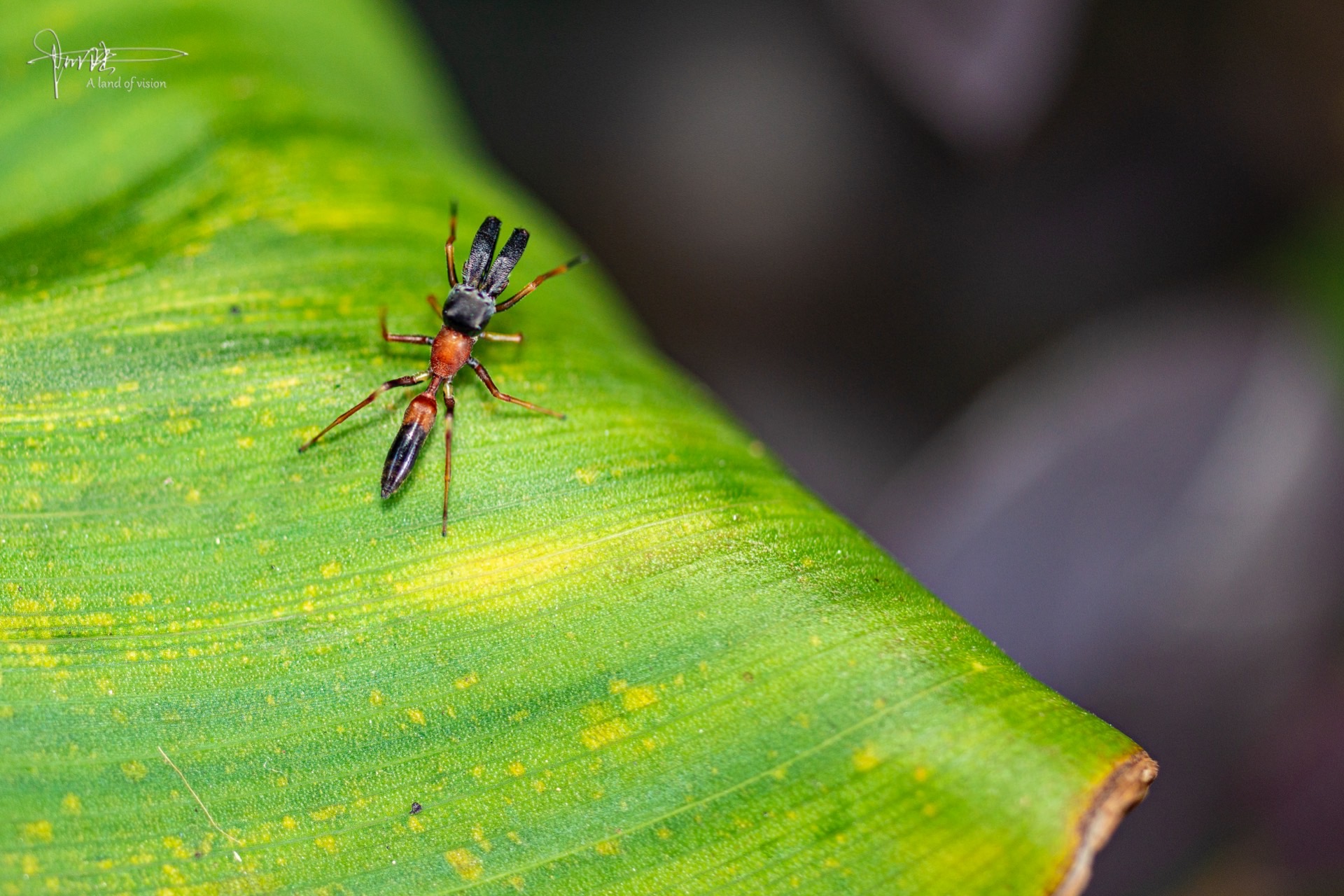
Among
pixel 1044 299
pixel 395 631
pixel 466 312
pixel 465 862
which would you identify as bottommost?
pixel 465 862

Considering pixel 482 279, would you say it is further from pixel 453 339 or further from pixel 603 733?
pixel 603 733

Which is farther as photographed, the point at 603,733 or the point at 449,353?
the point at 449,353

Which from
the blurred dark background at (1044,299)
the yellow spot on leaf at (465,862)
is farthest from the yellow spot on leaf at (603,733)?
the blurred dark background at (1044,299)

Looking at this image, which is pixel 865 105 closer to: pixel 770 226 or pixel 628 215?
pixel 770 226

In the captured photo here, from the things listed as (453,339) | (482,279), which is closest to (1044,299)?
(482,279)

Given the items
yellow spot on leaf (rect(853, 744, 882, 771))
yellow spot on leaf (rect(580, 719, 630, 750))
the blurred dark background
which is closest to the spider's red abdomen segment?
yellow spot on leaf (rect(580, 719, 630, 750))
